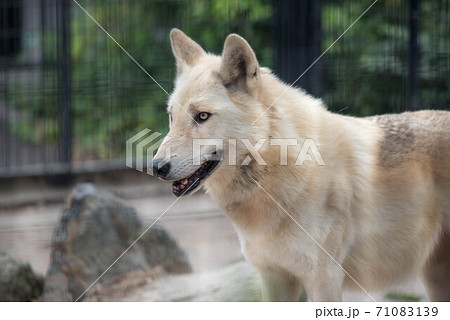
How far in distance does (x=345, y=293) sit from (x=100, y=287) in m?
1.47

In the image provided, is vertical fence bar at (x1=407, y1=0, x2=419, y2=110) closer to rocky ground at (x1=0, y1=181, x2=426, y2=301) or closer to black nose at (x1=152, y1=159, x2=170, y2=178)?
rocky ground at (x1=0, y1=181, x2=426, y2=301)

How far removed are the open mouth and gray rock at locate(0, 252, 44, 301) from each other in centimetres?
160

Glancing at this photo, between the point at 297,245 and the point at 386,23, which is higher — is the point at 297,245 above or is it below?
below

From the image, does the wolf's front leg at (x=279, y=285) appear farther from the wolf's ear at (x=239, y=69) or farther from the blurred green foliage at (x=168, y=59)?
the blurred green foliage at (x=168, y=59)

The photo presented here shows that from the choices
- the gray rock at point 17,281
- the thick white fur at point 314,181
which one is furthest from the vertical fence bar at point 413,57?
the gray rock at point 17,281

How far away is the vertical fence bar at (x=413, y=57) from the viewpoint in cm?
500

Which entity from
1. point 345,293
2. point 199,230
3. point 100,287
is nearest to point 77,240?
point 100,287

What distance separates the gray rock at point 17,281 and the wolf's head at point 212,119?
1.60 metres

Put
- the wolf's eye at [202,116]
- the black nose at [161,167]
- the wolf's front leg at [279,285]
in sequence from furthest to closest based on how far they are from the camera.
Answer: the wolf's front leg at [279,285]
the wolf's eye at [202,116]
the black nose at [161,167]

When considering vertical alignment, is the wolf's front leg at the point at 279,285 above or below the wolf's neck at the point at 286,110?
below

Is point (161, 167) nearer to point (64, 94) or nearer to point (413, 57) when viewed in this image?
point (413, 57)

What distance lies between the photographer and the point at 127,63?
18.3ft

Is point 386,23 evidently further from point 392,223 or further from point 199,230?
point 392,223

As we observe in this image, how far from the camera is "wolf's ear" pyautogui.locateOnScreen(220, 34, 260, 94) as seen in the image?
8.87 ft
